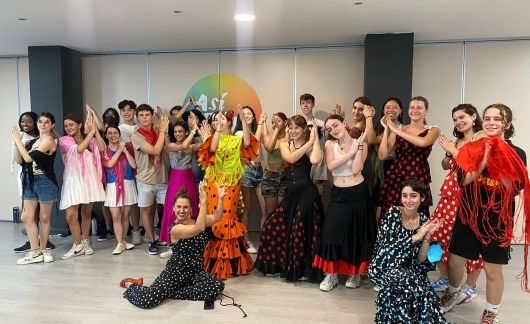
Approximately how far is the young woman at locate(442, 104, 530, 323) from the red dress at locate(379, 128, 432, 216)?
0.66 m

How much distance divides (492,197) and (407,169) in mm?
934

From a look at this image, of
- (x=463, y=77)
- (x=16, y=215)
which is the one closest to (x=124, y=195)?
(x=16, y=215)

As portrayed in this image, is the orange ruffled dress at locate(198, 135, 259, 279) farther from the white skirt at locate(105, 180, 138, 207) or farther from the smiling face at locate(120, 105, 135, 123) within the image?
the smiling face at locate(120, 105, 135, 123)

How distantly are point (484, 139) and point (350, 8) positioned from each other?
5.60 ft

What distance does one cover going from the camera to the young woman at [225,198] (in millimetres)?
3814

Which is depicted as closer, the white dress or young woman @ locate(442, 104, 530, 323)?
young woman @ locate(442, 104, 530, 323)

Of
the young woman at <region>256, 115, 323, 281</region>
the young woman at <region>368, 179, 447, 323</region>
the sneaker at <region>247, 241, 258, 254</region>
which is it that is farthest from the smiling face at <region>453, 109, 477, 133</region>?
the sneaker at <region>247, 241, 258, 254</region>

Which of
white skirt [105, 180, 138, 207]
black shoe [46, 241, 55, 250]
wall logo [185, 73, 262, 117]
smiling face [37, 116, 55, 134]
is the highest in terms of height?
→ wall logo [185, 73, 262, 117]

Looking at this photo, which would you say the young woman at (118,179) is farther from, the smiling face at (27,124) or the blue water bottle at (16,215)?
the blue water bottle at (16,215)

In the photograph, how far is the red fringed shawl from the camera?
2.63m

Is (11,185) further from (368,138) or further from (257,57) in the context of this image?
(368,138)

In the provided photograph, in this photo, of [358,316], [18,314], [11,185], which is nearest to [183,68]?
[11,185]

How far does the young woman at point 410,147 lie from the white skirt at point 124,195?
2.80 metres

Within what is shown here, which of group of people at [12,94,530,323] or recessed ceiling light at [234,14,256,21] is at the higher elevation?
recessed ceiling light at [234,14,256,21]
